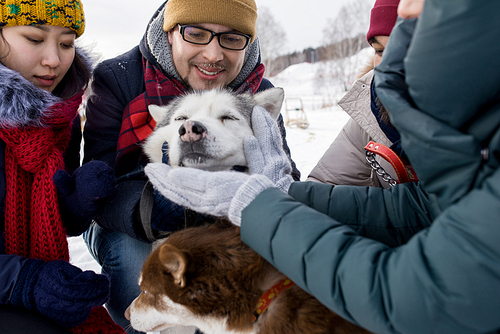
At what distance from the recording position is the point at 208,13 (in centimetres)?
153

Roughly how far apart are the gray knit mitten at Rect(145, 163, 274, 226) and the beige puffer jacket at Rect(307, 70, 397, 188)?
41.0 inches

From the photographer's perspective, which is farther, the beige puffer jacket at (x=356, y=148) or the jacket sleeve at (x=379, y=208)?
the beige puffer jacket at (x=356, y=148)

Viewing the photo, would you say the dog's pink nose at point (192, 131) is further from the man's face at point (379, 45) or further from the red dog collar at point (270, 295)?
the man's face at point (379, 45)

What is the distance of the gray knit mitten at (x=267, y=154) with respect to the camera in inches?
45.8

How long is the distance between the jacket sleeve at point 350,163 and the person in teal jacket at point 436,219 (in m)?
1.13

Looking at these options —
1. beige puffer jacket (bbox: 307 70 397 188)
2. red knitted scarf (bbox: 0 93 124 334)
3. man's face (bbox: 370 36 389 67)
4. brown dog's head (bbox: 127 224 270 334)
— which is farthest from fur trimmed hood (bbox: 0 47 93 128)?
man's face (bbox: 370 36 389 67)

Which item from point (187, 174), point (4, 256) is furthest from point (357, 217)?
point (4, 256)

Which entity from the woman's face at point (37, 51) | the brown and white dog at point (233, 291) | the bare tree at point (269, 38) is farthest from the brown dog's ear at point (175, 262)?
the bare tree at point (269, 38)

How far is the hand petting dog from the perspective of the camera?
0.89 meters

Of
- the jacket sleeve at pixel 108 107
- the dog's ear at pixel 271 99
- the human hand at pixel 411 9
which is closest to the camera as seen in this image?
the human hand at pixel 411 9

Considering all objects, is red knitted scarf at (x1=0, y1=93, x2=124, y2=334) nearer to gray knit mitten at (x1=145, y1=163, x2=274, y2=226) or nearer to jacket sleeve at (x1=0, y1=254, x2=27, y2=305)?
jacket sleeve at (x1=0, y1=254, x2=27, y2=305)

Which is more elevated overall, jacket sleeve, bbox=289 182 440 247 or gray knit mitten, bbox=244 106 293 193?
gray knit mitten, bbox=244 106 293 193

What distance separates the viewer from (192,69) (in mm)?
1688

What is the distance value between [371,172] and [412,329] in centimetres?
128
